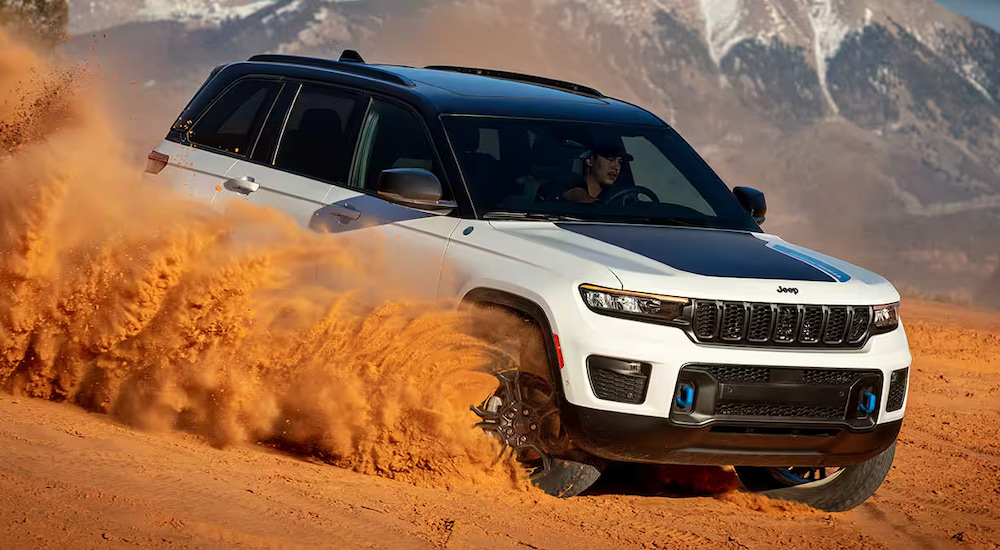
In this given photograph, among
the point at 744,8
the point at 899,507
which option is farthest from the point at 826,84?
the point at 899,507

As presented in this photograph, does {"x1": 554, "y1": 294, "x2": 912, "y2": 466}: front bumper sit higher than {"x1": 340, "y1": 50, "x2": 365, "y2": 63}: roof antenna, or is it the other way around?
{"x1": 340, "y1": 50, "x2": 365, "y2": 63}: roof antenna

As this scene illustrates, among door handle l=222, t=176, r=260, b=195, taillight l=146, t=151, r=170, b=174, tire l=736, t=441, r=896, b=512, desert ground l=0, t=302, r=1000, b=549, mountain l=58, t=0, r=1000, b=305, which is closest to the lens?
desert ground l=0, t=302, r=1000, b=549

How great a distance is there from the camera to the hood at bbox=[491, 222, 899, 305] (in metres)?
5.32

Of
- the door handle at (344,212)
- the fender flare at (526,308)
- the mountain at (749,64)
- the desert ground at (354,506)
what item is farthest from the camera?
the mountain at (749,64)

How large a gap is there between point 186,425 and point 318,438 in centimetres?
73

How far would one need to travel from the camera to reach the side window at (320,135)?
22.6ft

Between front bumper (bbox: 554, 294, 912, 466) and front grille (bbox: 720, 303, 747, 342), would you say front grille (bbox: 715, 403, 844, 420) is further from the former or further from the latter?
front grille (bbox: 720, 303, 747, 342)

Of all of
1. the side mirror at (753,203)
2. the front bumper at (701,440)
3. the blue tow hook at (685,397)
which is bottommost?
the front bumper at (701,440)


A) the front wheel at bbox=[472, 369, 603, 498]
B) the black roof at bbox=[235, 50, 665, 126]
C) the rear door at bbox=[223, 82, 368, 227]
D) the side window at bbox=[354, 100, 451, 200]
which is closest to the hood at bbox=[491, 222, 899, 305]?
the front wheel at bbox=[472, 369, 603, 498]

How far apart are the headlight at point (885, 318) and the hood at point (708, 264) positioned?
41 mm

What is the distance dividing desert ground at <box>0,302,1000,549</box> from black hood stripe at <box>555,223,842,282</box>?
115 cm

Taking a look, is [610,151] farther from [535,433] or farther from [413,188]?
[535,433]

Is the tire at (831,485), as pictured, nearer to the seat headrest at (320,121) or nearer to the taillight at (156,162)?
the seat headrest at (320,121)

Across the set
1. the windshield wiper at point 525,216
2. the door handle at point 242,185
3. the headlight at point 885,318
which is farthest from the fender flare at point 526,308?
the door handle at point 242,185
